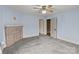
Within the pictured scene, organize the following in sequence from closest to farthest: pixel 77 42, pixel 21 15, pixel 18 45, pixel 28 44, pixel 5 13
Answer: pixel 5 13
pixel 21 15
pixel 18 45
pixel 28 44
pixel 77 42

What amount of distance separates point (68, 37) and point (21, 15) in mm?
1471

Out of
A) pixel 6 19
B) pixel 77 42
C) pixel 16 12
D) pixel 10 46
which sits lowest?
pixel 77 42

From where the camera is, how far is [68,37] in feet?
8.39

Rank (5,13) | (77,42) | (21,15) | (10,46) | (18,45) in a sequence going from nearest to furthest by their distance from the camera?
1. (5,13)
2. (10,46)
3. (21,15)
4. (18,45)
5. (77,42)

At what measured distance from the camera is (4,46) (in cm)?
143

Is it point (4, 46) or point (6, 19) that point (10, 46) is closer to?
point (4, 46)

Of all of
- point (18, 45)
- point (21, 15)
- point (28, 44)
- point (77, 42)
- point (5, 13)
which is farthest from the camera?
point (77, 42)

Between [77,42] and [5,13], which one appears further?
[77,42]
